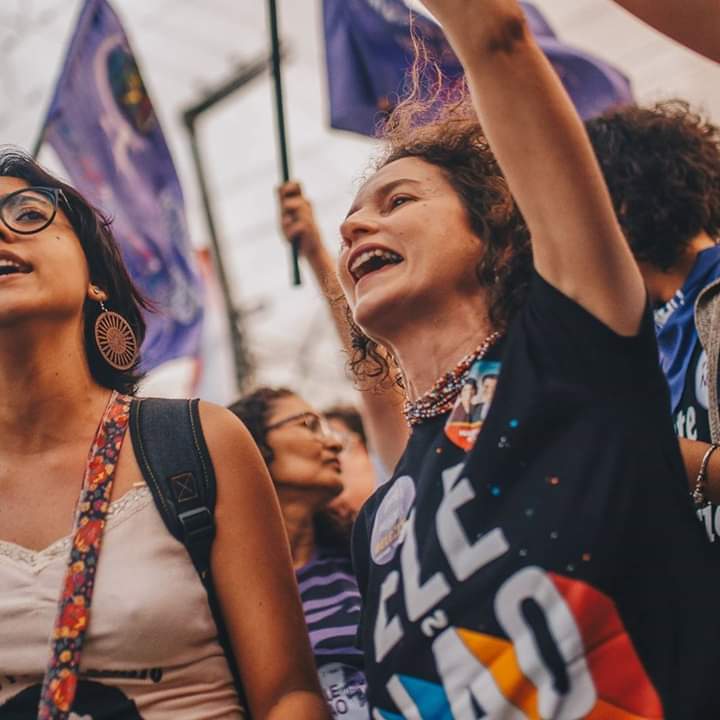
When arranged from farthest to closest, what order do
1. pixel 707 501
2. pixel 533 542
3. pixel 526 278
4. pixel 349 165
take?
pixel 349 165, pixel 707 501, pixel 526 278, pixel 533 542

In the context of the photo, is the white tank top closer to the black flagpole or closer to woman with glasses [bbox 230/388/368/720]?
woman with glasses [bbox 230/388/368/720]

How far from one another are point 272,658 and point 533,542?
0.56 m

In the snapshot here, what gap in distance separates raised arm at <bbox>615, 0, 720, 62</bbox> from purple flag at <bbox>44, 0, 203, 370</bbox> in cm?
291

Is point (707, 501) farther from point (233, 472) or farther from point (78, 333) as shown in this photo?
point (78, 333)

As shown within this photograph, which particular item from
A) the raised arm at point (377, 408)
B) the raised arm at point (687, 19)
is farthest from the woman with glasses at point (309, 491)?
the raised arm at point (687, 19)

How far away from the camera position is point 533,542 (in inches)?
54.2

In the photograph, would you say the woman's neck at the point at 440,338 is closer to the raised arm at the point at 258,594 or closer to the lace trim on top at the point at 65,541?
the raised arm at the point at 258,594

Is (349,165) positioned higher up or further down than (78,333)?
higher up

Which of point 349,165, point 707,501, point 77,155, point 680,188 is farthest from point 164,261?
point 349,165

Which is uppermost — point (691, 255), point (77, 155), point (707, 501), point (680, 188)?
point (77, 155)

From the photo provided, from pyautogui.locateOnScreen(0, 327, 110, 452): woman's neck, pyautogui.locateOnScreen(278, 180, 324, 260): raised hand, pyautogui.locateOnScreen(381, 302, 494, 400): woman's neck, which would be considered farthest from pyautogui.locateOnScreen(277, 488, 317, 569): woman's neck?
pyautogui.locateOnScreen(381, 302, 494, 400): woman's neck

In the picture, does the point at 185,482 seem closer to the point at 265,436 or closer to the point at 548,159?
the point at 548,159

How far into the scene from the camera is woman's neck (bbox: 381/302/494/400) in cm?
168

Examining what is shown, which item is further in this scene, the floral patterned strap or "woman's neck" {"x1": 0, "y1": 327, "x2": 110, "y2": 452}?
"woman's neck" {"x1": 0, "y1": 327, "x2": 110, "y2": 452}
